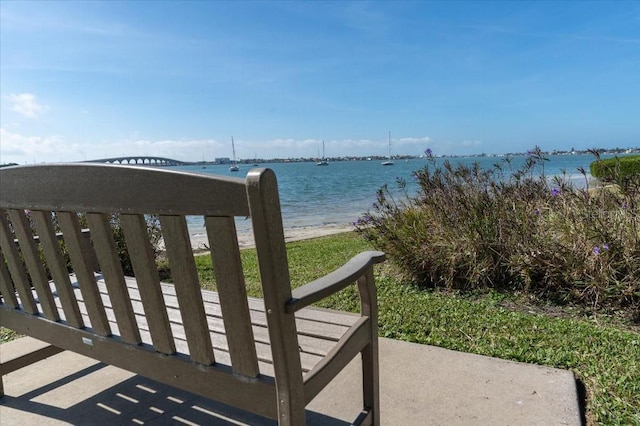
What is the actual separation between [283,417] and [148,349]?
62 centimetres

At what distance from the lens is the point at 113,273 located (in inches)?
57.4

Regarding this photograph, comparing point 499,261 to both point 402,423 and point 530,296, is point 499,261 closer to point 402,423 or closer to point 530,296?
point 530,296

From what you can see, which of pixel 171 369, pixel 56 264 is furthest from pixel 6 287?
pixel 171 369

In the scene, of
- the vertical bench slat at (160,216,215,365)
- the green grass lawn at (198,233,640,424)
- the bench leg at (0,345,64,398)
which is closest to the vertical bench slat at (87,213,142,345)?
the vertical bench slat at (160,216,215,365)

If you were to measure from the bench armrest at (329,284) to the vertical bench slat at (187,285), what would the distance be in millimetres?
320

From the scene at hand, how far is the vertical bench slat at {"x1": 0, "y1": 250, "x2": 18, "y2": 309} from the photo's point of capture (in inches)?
77.7

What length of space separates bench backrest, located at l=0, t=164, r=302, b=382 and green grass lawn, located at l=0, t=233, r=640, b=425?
1.82 metres

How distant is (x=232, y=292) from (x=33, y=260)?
115 centimetres

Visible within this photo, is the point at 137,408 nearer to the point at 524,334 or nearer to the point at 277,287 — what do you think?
the point at 277,287

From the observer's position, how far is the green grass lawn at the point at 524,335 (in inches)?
86.8

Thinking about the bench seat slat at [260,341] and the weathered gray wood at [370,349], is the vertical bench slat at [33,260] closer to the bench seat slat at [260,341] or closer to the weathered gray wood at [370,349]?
the bench seat slat at [260,341]

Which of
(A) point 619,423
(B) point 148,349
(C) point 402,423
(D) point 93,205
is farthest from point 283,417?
(A) point 619,423

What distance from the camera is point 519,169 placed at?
14.5 feet

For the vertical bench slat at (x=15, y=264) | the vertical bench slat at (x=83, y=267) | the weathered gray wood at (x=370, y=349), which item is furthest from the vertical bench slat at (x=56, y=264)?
the weathered gray wood at (x=370, y=349)
